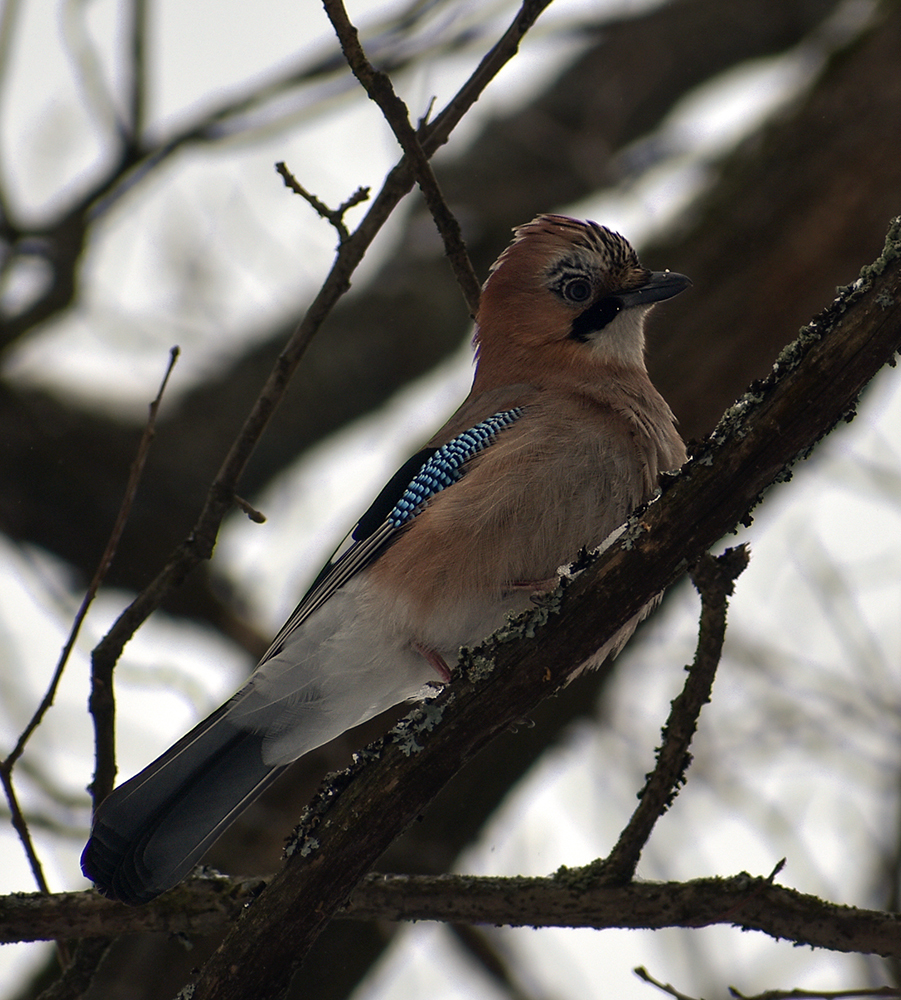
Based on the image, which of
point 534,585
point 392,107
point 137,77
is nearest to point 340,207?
point 392,107

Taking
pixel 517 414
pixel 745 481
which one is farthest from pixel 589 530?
pixel 745 481

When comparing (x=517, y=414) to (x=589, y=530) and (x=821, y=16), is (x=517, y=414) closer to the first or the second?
(x=589, y=530)

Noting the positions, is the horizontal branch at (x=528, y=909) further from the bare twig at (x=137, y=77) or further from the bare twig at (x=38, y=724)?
the bare twig at (x=137, y=77)

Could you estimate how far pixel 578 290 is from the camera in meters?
4.71

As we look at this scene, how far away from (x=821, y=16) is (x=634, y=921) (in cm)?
712

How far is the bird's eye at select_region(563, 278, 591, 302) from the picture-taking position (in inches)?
185

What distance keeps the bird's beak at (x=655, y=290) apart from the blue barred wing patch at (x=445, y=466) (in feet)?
2.62

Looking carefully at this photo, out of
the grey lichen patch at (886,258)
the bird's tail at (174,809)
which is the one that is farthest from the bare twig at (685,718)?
the bird's tail at (174,809)

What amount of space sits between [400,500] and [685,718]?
59.9 inches

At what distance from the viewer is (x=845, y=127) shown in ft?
20.2

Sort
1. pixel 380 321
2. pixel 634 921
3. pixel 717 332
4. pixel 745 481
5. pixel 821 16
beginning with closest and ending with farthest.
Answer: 1. pixel 745 481
2. pixel 634 921
3. pixel 717 332
4. pixel 380 321
5. pixel 821 16

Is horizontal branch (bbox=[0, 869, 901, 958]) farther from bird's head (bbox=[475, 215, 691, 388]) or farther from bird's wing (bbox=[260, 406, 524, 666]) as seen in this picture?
bird's head (bbox=[475, 215, 691, 388])

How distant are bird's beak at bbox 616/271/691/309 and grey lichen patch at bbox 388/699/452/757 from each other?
2265 mm

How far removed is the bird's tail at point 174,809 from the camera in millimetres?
3227
